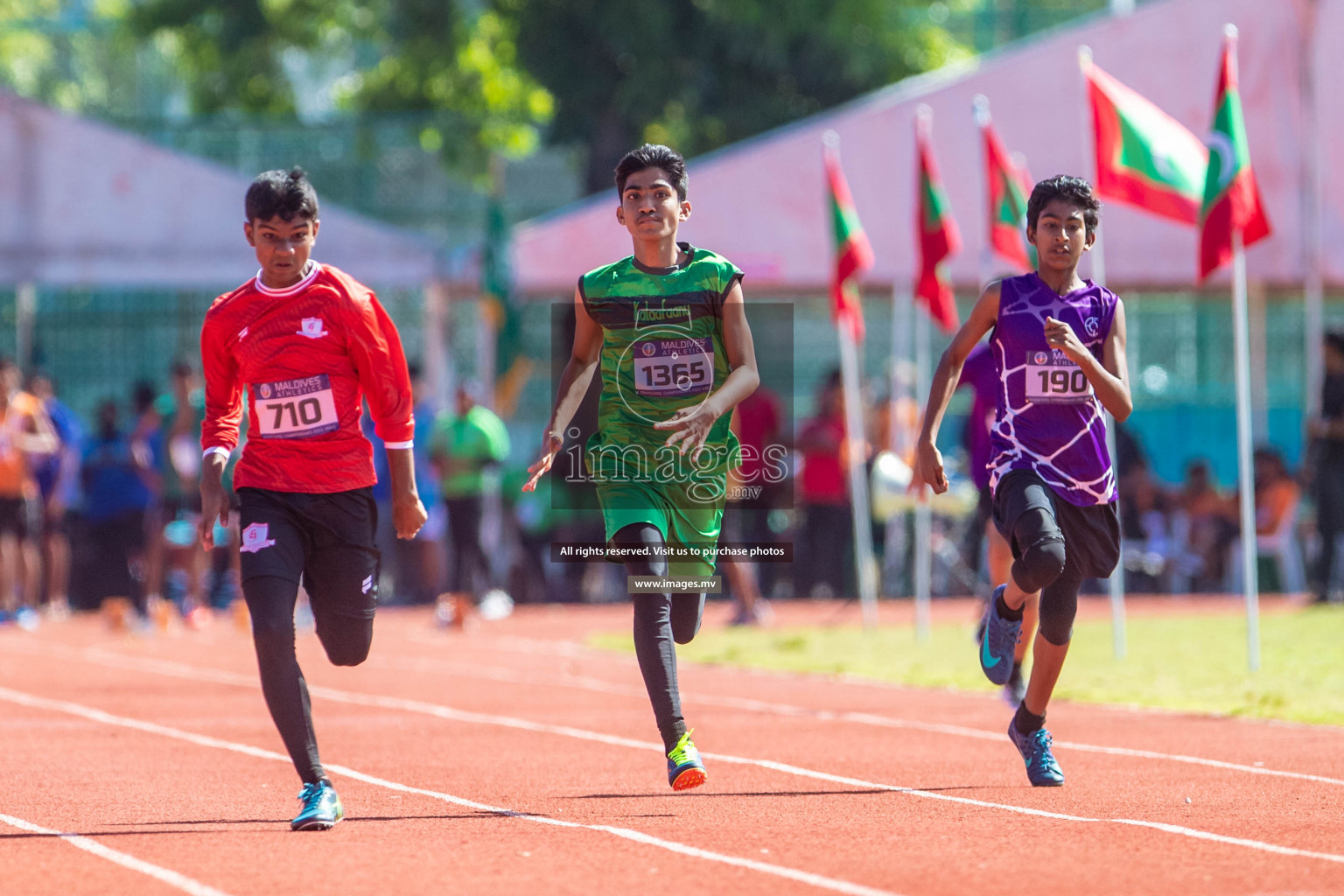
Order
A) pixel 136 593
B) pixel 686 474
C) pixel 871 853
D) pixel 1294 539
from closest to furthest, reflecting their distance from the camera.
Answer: pixel 871 853 < pixel 686 474 < pixel 136 593 < pixel 1294 539

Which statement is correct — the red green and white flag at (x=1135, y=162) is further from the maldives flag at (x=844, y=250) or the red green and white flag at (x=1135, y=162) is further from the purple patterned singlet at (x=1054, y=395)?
the purple patterned singlet at (x=1054, y=395)

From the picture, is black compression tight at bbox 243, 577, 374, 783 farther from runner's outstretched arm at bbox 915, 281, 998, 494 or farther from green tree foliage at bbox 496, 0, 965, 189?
green tree foliage at bbox 496, 0, 965, 189

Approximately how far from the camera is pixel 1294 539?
842 inches

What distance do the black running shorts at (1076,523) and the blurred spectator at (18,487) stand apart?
12.5m

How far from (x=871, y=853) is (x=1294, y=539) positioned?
16.3 m

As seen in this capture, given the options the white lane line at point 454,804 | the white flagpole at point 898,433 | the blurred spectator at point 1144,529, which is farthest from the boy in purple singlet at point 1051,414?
the blurred spectator at point 1144,529

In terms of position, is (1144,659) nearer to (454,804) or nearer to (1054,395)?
(1054,395)

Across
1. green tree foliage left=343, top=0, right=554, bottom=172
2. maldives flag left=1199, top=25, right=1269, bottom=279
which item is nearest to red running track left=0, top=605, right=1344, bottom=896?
maldives flag left=1199, top=25, right=1269, bottom=279

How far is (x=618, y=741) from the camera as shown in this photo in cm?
952

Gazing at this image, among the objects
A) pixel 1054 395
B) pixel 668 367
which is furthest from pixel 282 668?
pixel 1054 395

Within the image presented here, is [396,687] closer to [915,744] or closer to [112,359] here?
[915,744]

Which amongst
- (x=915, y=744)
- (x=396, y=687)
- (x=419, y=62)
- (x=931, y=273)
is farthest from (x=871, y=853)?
(x=419, y=62)

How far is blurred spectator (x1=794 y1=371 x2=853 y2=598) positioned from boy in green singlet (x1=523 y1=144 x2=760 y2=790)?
12.9 meters

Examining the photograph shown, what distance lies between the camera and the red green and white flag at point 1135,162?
1330 cm
